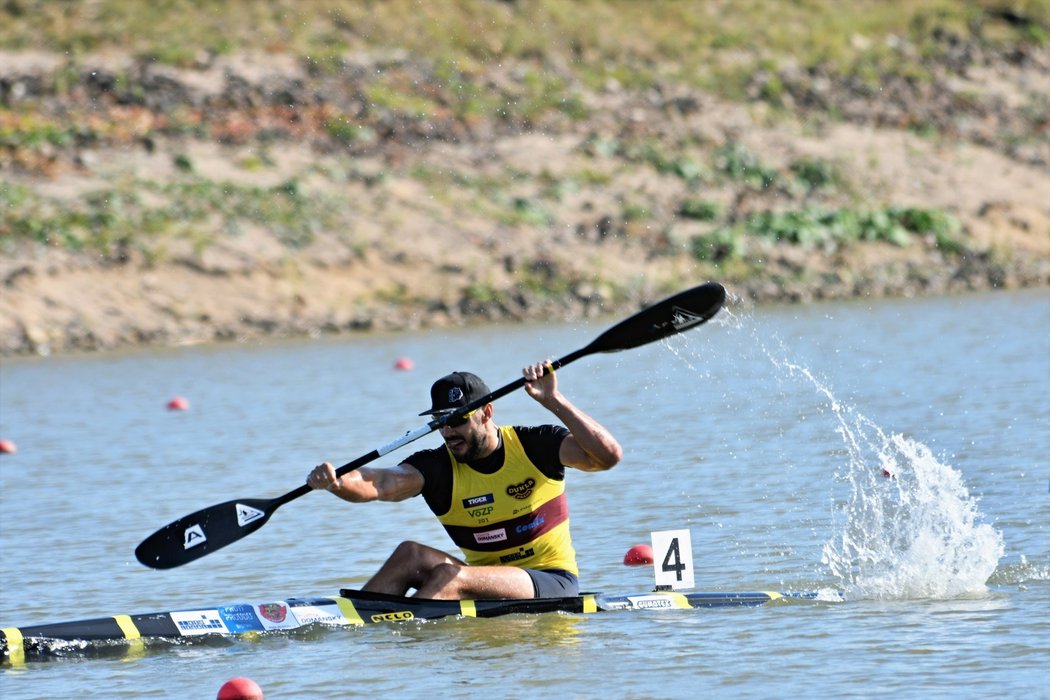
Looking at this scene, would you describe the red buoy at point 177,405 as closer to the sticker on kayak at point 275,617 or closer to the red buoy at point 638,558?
the red buoy at point 638,558

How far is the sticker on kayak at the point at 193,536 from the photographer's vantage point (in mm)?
9422

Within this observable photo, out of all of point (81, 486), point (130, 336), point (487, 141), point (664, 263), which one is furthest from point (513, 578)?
point (487, 141)


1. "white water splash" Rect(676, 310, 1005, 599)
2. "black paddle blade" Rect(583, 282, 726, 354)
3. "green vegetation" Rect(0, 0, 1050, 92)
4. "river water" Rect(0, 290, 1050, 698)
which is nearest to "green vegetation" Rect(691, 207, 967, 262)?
"green vegetation" Rect(0, 0, 1050, 92)

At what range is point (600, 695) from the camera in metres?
7.62

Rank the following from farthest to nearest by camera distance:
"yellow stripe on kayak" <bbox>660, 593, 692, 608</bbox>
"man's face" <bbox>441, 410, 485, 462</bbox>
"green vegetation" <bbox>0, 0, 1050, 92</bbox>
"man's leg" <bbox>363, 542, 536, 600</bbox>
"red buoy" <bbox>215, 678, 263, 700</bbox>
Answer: "green vegetation" <bbox>0, 0, 1050, 92</bbox> → "yellow stripe on kayak" <bbox>660, 593, 692, 608</bbox> → "man's leg" <bbox>363, 542, 536, 600</bbox> → "man's face" <bbox>441, 410, 485, 462</bbox> → "red buoy" <bbox>215, 678, 263, 700</bbox>

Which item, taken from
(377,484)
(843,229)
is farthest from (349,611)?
(843,229)

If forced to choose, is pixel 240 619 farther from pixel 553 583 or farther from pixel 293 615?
pixel 553 583

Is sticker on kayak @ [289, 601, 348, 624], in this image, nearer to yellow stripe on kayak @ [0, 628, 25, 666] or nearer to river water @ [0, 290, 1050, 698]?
river water @ [0, 290, 1050, 698]

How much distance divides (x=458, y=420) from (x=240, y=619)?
1573mm

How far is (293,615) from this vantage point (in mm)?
9008

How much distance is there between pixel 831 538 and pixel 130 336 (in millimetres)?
16860

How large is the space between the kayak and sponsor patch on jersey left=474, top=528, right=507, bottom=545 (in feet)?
1.06

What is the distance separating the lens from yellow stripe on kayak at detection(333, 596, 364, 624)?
8.98 meters

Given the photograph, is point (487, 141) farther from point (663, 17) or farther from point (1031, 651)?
point (1031, 651)
